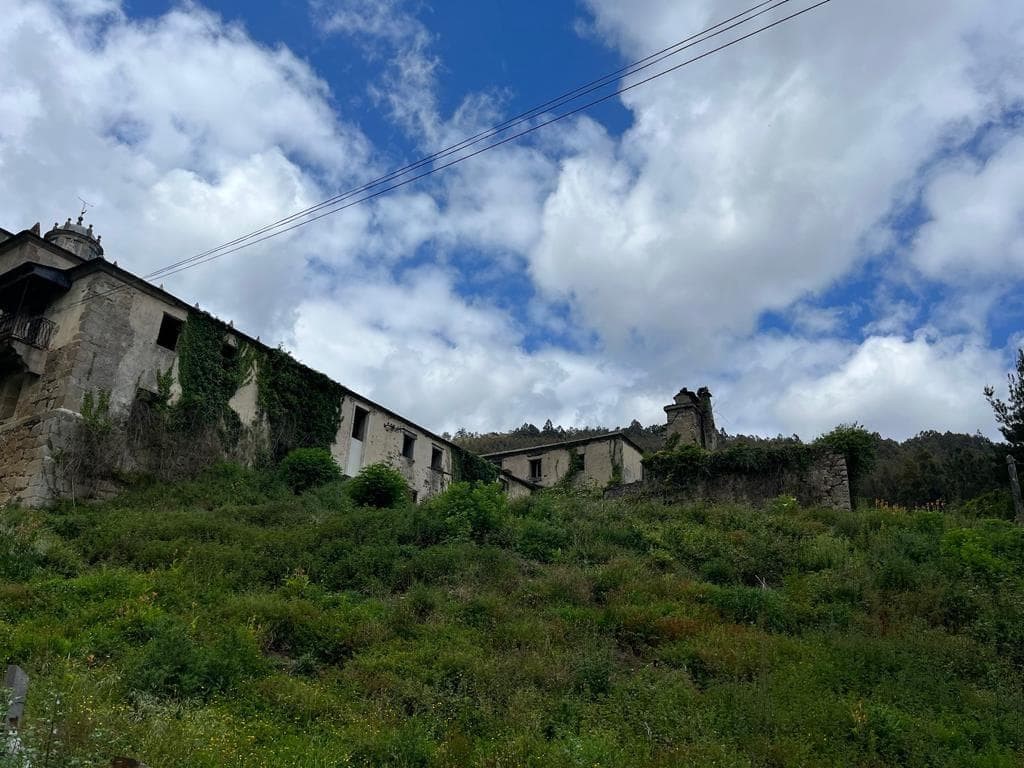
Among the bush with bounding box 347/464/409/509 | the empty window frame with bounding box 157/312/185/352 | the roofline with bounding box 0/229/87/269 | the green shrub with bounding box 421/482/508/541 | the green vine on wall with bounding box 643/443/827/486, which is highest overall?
the roofline with bounding box 0/229/87/269

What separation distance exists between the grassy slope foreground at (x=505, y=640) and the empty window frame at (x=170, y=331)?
7.61 meters

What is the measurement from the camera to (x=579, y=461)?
38.4 meters

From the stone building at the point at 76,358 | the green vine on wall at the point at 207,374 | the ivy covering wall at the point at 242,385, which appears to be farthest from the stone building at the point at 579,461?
the stone building at the point at 76,358

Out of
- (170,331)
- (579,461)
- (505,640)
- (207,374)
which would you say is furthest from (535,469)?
(505,640)

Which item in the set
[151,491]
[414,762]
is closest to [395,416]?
[151,491]

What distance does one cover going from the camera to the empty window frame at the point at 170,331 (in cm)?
2348

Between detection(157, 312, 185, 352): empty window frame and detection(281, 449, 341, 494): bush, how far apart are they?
511 cm

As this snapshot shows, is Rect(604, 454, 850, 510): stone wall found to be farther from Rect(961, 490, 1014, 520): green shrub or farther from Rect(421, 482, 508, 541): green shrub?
Rect(421, 482, 508, 541): green shrub

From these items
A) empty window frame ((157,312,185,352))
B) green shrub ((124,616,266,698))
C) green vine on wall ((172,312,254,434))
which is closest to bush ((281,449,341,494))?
green vine on wall ((172,312,254,434))

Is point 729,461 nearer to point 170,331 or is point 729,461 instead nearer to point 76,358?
point 170,331

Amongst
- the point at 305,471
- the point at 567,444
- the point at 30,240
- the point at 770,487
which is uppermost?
the point at 30,240

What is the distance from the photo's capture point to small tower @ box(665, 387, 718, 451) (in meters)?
31.4

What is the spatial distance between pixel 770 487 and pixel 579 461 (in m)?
14.0

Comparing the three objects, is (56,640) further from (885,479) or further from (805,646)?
(885,479)
